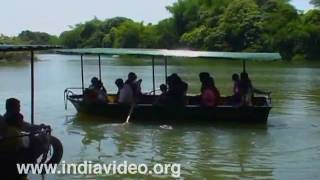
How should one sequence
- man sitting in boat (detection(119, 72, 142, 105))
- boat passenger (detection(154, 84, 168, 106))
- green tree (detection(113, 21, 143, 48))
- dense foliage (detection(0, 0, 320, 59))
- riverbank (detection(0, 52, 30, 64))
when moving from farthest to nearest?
1. green tree (detection(113, 21, 143, 48))
2. dense foliage (detection(0, 0, 320, 59))
3. riverbank (detection(0, 52, 30, 64))
4. man sitting in boat (detection(119, 72, 142, 105))
5. boat passenger (detection(154, 84, 168, 106))

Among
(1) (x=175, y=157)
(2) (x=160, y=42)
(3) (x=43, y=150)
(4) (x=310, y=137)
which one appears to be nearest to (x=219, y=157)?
(1) (x=175, y=157)

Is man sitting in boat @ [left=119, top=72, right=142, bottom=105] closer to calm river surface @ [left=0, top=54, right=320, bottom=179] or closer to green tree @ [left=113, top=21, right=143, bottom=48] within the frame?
calm river surface @ [left=0, top=54, right=320, bottom=179]

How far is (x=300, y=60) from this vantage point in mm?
76188

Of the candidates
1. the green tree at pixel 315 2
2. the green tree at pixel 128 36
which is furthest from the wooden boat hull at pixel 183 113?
the green tree at pixel 128 36

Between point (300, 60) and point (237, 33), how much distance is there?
40.9ft

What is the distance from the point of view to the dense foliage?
80.1 meters

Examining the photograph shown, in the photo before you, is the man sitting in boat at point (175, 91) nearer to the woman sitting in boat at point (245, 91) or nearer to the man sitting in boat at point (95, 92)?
the woman sitting in boat at point (245, 91)

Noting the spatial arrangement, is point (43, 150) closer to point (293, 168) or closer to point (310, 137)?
point (293, 168)

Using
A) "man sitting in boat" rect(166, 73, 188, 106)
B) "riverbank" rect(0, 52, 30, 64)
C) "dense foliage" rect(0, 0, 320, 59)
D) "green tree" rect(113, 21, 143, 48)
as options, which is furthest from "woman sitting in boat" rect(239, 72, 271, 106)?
"green tree" rect(113, 21, 143, 48)

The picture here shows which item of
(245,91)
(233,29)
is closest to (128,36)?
(233,29)

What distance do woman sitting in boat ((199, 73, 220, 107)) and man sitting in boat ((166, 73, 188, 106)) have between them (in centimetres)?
56

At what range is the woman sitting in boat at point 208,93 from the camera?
1712 centimetres

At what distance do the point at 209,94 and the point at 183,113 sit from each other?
98cm

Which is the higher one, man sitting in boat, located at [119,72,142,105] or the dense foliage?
the dense foliage
